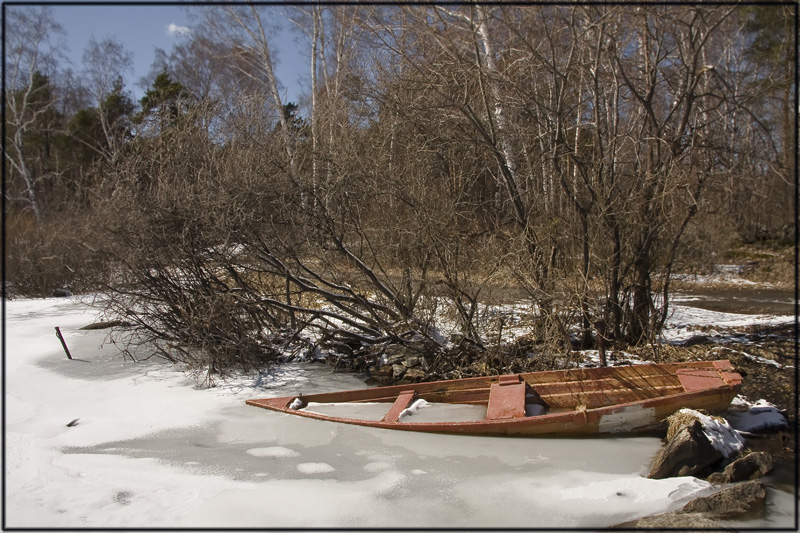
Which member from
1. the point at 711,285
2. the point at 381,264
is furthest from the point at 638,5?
the point at 711,285

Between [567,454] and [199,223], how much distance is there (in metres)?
4.89

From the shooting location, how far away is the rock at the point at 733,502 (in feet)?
13.9

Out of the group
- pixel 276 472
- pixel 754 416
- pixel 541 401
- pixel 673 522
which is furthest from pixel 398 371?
pixel 673 522

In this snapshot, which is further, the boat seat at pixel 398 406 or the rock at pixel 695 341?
the rock at pixel 695 341

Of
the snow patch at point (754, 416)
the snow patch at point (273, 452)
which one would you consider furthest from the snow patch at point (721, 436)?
the snow patch at point (273, 452)

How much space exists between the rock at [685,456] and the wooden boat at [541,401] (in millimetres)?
671

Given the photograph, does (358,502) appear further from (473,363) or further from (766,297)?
(766,297)

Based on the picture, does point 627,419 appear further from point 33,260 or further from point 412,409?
point 33,260

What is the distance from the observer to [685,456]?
4.94 metres

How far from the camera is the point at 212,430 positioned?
6004 mm

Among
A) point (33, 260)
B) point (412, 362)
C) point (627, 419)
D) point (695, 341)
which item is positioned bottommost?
point (627, 419)

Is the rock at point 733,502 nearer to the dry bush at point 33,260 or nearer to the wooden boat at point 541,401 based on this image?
the wooden boat at point 541,401

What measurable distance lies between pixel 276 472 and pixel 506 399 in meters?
2.45

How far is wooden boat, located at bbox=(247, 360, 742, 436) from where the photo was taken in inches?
225
